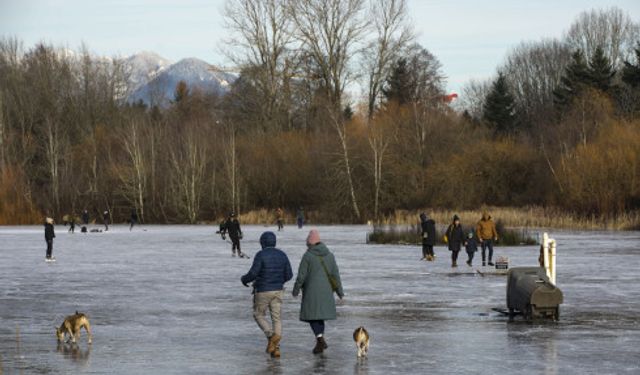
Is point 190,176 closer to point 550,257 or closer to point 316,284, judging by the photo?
point 550,257

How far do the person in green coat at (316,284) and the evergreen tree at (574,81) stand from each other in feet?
230

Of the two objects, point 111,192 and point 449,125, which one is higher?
point 449,125

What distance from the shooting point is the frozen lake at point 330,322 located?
11.5 meters

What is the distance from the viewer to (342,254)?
33.1m

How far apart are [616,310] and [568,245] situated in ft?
66.5

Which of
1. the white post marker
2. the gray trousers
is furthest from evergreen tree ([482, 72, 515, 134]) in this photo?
the gray trousers

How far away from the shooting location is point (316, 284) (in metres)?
11.8

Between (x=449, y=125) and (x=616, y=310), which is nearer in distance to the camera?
(x=616, y=310)

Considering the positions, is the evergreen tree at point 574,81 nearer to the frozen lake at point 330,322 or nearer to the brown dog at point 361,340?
the frozen lake at point 330,322

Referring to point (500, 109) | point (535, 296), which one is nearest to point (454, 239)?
point (535, 296)

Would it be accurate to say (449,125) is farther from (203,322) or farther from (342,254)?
(203,322)

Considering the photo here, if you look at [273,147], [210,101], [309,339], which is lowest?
[309,339]

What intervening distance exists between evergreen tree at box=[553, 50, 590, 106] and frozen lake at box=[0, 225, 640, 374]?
53.2 metres

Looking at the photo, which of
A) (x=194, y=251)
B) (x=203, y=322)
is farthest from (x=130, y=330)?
(x=194, y=251)
